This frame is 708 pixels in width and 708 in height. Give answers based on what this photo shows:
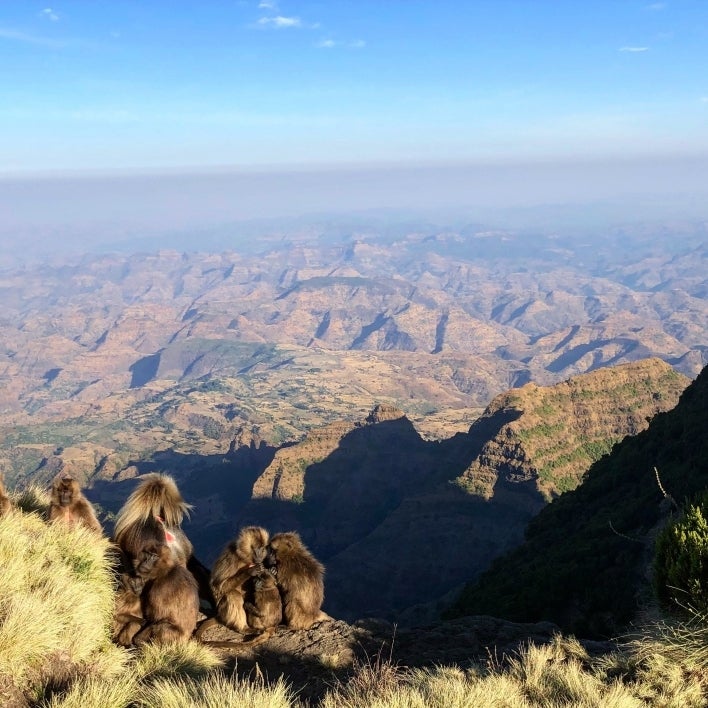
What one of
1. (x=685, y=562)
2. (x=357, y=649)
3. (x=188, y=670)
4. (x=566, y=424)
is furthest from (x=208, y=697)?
(x=566, y=424)

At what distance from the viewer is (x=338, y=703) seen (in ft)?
18.1

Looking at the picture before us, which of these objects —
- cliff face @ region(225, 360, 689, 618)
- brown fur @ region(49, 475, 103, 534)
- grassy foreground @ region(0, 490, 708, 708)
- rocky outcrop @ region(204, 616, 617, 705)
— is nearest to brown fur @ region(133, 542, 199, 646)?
grassy foreground @ region(0, 490, 708, 708)

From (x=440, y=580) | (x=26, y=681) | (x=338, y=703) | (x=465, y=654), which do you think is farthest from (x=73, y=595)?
A: (x=440, y=580)

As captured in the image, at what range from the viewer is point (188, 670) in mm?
6473

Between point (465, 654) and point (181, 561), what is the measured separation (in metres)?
4.04

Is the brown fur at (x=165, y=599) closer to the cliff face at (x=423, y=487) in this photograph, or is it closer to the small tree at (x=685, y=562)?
the small tree at (x=685, y=562)

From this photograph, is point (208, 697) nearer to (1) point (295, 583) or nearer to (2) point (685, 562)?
(1) point (295, 583)

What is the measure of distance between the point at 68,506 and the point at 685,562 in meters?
8.20

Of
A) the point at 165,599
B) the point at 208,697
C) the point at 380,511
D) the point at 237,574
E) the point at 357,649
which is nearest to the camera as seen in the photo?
the point at 208,697

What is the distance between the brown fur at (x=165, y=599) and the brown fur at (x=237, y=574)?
0.48m

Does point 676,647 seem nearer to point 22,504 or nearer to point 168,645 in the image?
point 168,645

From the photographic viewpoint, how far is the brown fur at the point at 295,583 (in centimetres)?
802

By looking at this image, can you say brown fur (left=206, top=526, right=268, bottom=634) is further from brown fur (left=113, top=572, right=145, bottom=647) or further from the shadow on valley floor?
the shadow on valley floor

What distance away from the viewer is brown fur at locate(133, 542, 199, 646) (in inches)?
283
